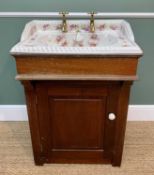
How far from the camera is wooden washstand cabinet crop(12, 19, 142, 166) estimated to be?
1133mm

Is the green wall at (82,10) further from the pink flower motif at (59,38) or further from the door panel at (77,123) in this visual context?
the door panel at (77,123)

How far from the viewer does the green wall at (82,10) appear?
1.58 metres

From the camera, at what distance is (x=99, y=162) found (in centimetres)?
154

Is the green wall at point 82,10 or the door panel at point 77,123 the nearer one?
the door panel at point 77,123

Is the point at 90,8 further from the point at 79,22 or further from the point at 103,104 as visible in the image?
the point at 103,104

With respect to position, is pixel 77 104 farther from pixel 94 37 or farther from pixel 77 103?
pixel 94 37

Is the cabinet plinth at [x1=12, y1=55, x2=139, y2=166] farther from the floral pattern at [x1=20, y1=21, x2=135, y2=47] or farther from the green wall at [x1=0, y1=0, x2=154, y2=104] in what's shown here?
the green wall at [x1=0, y1=0, x2=154, y2=104]

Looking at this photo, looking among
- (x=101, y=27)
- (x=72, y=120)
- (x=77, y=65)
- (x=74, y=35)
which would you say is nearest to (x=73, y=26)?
(x=74, y=35)

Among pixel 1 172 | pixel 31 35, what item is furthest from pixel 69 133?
pixel 31 35

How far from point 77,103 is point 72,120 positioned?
128 mm

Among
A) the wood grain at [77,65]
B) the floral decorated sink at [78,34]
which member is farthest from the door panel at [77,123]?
the floral decorated sink at [78,34]

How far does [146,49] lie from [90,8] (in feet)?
1.76

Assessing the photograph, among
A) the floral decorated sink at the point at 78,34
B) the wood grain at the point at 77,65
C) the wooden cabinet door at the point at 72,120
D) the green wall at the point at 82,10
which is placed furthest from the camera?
the green wall at the point at 82,10

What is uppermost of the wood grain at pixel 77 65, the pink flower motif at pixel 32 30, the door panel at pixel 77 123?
the pink flower motif at pixel 32 30
